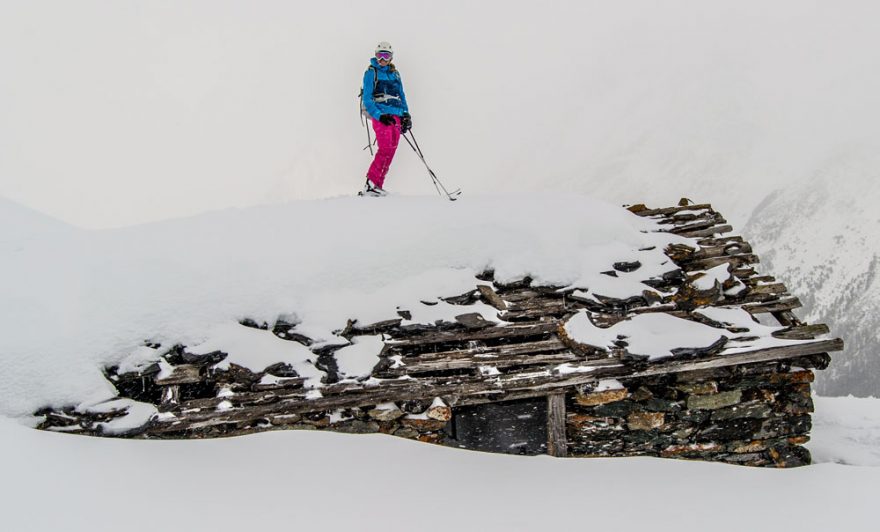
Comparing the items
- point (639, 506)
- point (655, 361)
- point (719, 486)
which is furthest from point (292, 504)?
point (655, 361)

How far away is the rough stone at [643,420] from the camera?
5.41 metres

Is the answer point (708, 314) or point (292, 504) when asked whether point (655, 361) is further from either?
point (292, 504)

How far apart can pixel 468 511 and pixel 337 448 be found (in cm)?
115

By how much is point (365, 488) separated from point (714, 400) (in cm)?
409

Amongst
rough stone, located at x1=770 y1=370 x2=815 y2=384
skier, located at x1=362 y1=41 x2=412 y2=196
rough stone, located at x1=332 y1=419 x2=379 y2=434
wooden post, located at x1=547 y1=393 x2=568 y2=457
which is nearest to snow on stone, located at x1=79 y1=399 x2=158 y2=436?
rough stone, located at x1=332 y1=419 x2=379 y2=434

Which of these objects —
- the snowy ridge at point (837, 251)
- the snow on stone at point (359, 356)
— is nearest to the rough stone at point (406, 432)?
the snow on stone at point (359, 356)

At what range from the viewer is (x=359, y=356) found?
5039 mm

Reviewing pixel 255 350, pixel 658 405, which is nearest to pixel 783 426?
pixel 658 405

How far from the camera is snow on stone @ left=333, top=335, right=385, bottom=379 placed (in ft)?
16.2

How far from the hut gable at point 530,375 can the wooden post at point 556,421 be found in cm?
1

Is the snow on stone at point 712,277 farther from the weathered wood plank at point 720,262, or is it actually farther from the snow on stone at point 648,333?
the snow on stone at point 648,333

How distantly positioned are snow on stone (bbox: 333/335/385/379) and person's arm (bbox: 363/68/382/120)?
3.61 meters

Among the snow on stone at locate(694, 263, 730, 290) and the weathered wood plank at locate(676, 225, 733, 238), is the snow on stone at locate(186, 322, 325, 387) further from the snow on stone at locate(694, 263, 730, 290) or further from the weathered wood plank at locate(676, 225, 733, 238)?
the weathered wood plank at locate(676, 225, 733, 238)

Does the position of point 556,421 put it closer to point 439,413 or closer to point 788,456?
point 439,413
